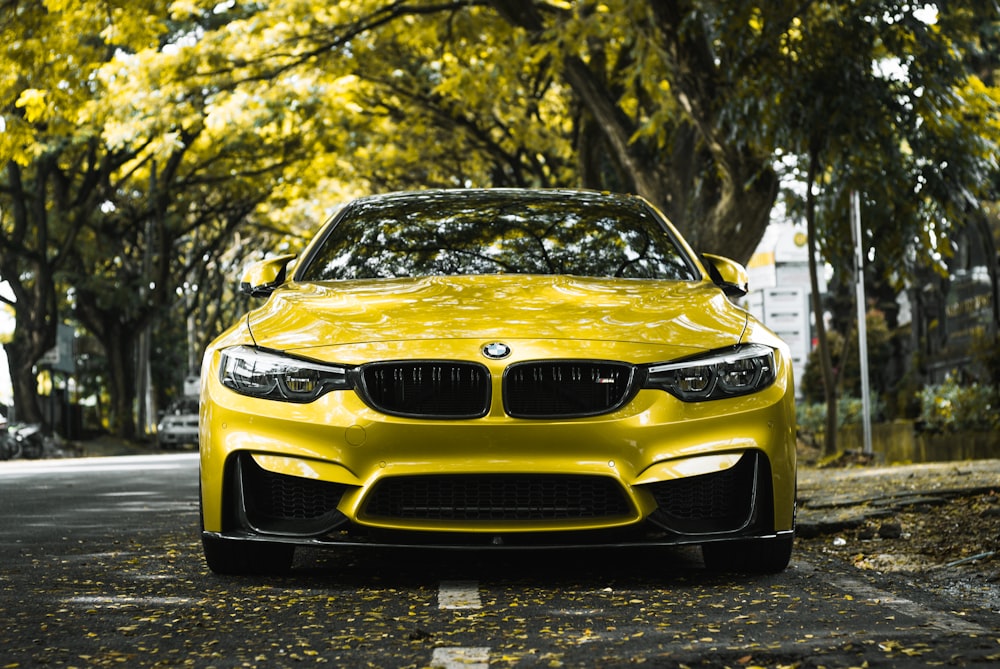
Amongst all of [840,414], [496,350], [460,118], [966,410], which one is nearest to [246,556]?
[496,350]

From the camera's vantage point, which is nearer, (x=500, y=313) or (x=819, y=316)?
(x=500, y=313)

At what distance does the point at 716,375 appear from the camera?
5.12 meters

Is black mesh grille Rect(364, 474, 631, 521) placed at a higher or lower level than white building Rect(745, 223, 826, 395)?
lower

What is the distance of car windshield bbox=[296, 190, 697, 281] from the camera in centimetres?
631

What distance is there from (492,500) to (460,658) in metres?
1.29

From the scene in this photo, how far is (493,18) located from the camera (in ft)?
65.2

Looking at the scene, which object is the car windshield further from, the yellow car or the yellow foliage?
the yellow foliage

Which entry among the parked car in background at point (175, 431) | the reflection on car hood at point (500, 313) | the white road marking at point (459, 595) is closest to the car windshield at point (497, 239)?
the reflection on car hood at point (500, 313)

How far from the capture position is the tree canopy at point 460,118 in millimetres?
12508

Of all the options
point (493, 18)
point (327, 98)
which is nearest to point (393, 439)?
point (493, 18)

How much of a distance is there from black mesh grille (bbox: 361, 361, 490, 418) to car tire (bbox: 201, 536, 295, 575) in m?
0.73

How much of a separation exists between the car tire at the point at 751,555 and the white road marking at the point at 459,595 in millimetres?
907

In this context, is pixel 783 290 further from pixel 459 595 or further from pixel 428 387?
pixel 459 595

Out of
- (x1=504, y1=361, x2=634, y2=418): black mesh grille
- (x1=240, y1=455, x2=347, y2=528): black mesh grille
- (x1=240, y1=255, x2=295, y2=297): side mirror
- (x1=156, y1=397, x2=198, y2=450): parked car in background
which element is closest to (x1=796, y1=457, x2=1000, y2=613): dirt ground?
(x1=504, y1=361, x2=634, y2=418): black mesh grille
